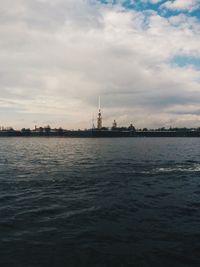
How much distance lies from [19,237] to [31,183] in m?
14.6

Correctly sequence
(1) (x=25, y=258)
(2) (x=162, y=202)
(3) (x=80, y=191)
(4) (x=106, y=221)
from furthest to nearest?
(3) (x=80, y=191)
(2) (x=162, y=202)
(4) (x=106, y=221)
(1) (x=25, y=258)

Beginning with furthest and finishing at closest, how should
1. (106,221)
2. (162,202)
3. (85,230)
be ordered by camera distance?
1. (162,202)
2. (106,221)
3. (85,230)

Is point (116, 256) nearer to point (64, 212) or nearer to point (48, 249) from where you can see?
point (48, 249)

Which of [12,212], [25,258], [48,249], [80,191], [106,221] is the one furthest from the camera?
[80,191]

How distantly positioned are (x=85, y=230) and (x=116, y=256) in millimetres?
3316

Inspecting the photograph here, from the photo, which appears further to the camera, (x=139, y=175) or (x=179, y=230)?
(x=139, y=175)

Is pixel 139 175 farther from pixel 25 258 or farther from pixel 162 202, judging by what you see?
pixel 25 258

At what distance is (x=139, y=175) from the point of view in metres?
33.7

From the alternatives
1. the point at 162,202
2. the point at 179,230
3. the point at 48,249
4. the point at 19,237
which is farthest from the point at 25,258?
the point at 162,202

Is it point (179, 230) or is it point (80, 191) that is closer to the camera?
point (179, 230)

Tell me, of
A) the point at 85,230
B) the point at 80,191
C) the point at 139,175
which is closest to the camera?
the point at 85,230

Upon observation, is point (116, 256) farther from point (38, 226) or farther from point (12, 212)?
point (12, 212)

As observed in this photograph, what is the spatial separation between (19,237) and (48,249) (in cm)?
207

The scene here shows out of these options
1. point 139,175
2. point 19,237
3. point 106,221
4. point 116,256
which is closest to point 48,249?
point 19,237
